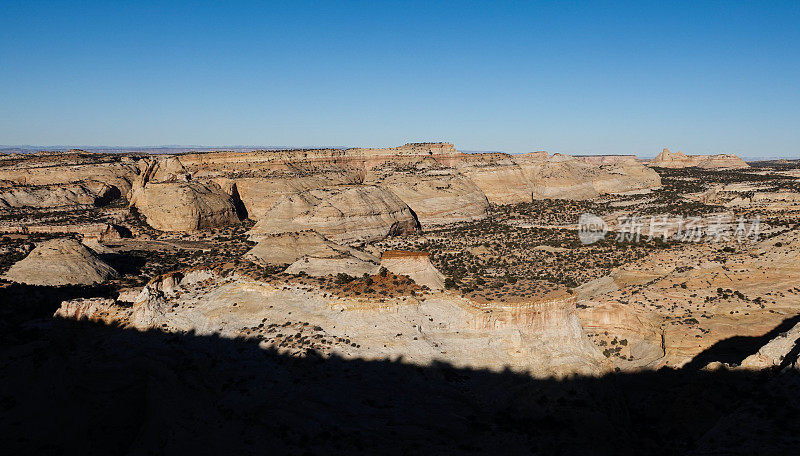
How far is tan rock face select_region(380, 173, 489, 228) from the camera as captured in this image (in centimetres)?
7088

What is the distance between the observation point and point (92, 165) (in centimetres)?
9094

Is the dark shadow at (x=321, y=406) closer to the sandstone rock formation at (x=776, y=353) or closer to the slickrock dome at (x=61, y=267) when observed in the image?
the sandstone rock formation at (x=776, y=353)

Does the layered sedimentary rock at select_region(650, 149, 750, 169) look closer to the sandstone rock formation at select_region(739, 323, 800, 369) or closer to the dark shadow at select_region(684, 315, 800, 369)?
the dark shadow at select_region(684, 315, 800, 369)

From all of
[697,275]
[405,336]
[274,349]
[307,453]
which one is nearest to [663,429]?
[405,336]

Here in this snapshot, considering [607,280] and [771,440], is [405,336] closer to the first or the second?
[771,440]

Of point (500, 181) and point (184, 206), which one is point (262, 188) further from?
point (500, 181)

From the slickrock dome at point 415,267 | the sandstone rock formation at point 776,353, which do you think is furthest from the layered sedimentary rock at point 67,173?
the sandstone rock formation at point 776,353

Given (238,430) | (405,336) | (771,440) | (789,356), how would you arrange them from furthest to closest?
(405,336) < (789,356) < (238,430) < (771,440)

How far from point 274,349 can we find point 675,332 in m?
25.1

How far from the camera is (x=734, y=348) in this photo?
28547 mm

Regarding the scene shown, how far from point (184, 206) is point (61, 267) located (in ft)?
71.8

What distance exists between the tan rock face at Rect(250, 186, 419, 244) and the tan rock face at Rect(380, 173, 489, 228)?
19.1 feet

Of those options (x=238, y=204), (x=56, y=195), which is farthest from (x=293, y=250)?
(x=56, y=195)

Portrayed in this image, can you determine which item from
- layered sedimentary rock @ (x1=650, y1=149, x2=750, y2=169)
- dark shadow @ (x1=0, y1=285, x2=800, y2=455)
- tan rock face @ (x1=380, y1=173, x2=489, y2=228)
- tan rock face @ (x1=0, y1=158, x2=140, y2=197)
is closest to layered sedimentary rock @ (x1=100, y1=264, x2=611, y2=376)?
dark shadow @ (x1=0, y1=285, x2=800, y2=455)
